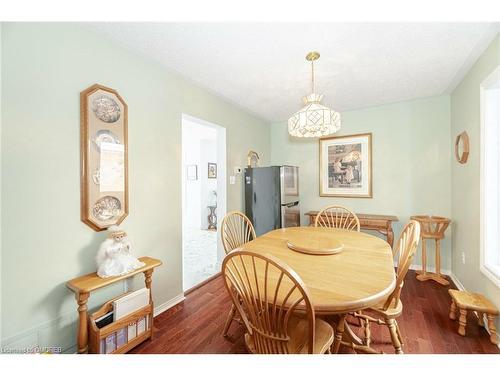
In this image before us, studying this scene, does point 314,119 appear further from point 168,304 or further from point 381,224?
point 168,304

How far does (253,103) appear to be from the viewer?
311cm

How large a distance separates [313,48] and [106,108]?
176 centimetres

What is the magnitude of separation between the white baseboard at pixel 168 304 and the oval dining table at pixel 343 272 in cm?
115

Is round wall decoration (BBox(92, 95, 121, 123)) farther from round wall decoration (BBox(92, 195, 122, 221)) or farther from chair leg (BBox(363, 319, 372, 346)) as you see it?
chair leg (BBox(363, 319, 372, 346))

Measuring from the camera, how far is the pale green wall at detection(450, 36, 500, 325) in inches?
71.3

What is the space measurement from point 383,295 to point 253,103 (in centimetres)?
281

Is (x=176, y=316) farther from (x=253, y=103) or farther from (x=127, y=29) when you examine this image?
(x=253, y=103)

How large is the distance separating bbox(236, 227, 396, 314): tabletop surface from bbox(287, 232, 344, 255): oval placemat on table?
33mm

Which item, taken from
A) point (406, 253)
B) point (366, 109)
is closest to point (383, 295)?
point (406, 253)

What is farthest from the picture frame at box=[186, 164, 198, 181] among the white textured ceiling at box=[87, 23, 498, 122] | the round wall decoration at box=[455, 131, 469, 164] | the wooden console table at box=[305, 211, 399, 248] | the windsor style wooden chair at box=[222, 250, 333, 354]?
the round wall decoration at box=[455, 131, 469, 164]

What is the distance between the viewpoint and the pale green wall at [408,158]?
2840 millimetres

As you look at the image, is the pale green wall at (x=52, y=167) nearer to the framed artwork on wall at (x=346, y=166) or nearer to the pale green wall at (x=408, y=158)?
the framed artwork on wall at (x=346, y=166)

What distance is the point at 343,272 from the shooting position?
1.19m

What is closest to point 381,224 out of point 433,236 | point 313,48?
point 433,236
